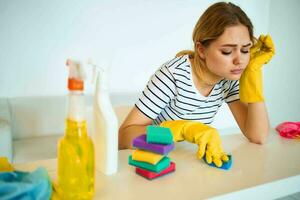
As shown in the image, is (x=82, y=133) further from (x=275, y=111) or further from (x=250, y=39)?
(x=275, y=111)

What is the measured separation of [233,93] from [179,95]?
254 mm

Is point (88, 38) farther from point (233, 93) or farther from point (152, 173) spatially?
point (152, 173)

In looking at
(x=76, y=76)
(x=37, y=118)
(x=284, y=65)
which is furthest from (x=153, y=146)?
(x=284, y=65)

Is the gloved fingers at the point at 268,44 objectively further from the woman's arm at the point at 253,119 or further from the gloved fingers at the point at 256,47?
the woman's arm at the point at 253,119

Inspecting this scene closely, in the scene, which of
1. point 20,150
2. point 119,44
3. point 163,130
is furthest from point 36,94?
point 163,130

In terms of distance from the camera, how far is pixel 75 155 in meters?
0.58

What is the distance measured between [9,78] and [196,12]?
140cm

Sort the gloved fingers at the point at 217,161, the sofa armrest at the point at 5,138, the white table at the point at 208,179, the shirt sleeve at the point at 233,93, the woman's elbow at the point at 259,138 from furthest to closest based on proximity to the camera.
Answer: the sofa armrest at the point at 5,138
the shirt sleeve at the point at 233,93
the woman's elbow at the point at 259,138
the gloved fingers at the point at 217,161
the white table at the point at 208,179

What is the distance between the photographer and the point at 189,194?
2.12 ft

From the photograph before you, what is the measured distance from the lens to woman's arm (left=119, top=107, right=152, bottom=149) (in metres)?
1.06

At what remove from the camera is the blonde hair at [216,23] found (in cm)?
109

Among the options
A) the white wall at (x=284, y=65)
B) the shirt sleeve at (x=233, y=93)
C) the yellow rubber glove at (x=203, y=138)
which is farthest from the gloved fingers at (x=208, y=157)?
the white wall at (x=284, y=65)

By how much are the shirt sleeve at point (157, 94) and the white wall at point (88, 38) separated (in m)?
0.95

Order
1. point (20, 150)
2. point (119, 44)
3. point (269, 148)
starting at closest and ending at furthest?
1. point (269, 148)
2. point (20, 150)
3. point (119, 44)
